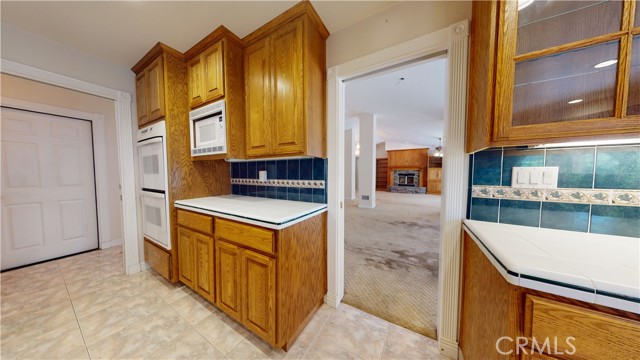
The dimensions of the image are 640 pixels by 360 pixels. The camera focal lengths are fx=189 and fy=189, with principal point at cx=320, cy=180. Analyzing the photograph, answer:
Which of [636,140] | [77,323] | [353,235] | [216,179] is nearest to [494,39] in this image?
[636,140]

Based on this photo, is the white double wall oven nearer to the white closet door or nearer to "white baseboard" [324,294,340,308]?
the white closet door

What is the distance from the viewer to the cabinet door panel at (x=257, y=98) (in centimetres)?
155

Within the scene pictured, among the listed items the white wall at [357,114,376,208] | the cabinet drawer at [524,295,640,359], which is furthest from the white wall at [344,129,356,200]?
the cabinet drawer at [524,295,640,359]

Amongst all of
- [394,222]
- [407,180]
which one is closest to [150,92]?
A: [394,222]

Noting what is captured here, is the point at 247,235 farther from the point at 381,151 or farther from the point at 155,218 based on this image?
the point at 381,151

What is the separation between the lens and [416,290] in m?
1.86

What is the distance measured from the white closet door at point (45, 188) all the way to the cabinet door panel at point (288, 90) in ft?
10.5

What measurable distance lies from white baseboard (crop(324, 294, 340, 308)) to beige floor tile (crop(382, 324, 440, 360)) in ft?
1.46

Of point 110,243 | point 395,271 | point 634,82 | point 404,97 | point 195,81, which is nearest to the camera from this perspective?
point 634,82

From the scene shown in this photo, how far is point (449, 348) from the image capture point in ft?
4.03

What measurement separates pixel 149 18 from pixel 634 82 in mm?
2723

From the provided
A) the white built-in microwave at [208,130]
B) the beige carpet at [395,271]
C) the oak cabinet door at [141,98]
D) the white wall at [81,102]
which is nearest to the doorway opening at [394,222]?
the beige carpet at [395,271]

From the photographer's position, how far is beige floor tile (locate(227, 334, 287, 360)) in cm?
121

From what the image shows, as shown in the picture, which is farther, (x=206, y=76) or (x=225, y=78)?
(x=206, y=76)
